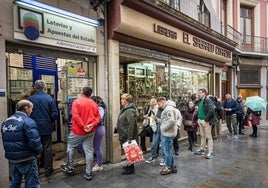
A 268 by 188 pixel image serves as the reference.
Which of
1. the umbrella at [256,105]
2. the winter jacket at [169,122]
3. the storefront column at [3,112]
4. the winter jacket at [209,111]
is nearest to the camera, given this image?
the storefront column at [3,112]

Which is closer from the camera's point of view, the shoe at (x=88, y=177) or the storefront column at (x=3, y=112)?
the storefront column at (x=3, y=112)

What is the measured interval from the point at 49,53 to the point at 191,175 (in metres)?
3.98

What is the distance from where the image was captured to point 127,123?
516 cm

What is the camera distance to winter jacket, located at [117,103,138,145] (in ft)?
16.5

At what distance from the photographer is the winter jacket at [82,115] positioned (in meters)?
4.82

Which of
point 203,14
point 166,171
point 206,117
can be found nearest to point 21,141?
point 166,171

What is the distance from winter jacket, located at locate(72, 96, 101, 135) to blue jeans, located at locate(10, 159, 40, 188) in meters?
1.38

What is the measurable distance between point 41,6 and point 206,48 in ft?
24.2

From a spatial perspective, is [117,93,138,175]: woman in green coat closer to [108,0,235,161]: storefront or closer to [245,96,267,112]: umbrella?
[108,0,235,161]: storefront

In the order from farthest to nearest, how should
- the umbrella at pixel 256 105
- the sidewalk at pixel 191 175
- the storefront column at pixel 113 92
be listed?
1. the umbrella at pixel 256 105
2. the storefront column at pixel 113 92
3. the sidewalk at pixel 191 175

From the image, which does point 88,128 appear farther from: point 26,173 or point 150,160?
point 150,160

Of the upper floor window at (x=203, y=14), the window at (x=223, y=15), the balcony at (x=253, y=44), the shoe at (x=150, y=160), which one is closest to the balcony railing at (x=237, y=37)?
the balcony at (x=253, y=44)

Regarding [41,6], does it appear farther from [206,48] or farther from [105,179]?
[206,48]

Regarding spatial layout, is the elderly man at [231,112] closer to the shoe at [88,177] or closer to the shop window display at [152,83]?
the shop window display at [152,83]
